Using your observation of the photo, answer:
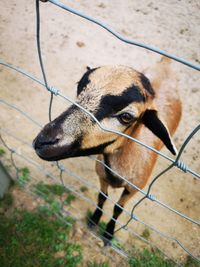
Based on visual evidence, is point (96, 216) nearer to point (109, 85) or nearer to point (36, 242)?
point (36, 242)

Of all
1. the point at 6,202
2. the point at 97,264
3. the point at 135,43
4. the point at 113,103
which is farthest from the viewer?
the point at 6,202

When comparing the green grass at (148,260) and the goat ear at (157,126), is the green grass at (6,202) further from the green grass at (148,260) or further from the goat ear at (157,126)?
the goat ear at (157,126)

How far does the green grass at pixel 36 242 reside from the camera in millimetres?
3381

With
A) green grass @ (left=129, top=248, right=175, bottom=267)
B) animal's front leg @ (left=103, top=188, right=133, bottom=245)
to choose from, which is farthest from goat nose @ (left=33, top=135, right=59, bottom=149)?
green grass @ (left=129, top=248, right=175, bottom=267)

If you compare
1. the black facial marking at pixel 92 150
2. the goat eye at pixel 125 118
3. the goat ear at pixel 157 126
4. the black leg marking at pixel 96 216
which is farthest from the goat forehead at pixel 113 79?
the black leg marking at pixel 96 216

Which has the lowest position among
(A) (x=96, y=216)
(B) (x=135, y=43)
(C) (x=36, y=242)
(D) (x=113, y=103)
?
(C) (x=36, y=242)

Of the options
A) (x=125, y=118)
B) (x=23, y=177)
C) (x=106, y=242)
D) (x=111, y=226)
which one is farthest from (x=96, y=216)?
(x=125, y=118)

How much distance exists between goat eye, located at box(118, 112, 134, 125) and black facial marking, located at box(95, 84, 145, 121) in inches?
2.4

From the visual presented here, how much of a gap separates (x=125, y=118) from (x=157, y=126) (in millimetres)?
Result: 329

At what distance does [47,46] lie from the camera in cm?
561

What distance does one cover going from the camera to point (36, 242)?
3.50 meters

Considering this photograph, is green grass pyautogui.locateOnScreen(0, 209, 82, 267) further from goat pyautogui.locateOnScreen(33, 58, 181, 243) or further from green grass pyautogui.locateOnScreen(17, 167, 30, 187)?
goat pyautogui.locateOnScreen(33, 58, 181, 243)

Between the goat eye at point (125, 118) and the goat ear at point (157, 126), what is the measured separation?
9.4 inches

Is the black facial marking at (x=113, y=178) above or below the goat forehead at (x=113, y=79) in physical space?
below
